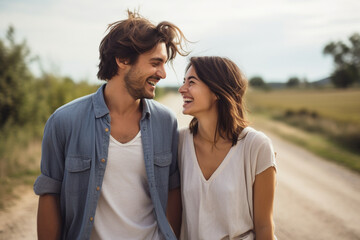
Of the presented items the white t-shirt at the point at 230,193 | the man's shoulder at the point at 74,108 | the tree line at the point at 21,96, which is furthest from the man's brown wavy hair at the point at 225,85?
the tree line at the point at 21,96

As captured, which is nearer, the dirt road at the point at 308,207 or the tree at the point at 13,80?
the dirt road at the point at 308,207

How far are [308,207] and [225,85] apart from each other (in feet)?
13.2

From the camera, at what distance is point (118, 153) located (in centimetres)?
240

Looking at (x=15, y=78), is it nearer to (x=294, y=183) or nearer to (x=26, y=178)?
(x=26, y=178)

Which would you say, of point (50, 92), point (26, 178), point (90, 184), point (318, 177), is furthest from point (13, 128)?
point (318, 177)

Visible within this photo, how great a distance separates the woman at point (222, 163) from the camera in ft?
7.70

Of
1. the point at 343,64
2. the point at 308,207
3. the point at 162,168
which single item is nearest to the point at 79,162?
the point at 162,168

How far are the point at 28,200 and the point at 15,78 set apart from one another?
14.5 feet

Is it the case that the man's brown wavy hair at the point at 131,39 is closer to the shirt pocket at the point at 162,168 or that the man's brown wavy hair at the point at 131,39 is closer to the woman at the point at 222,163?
the woman at the point at 222,163

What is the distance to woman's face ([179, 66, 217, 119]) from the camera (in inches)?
104

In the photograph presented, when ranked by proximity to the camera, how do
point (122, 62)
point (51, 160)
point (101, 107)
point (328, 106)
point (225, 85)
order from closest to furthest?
point (51, 160) < point (101, 107) < point (225, 85) < point (122, 62) < point (328, 106)

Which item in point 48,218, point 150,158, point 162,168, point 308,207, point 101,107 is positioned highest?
point 101,107

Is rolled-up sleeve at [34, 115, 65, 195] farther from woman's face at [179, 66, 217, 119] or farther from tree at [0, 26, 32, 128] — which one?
tree at [0, 26, 32, 128]

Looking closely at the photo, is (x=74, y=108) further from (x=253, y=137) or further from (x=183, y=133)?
(x=253, y=137)
